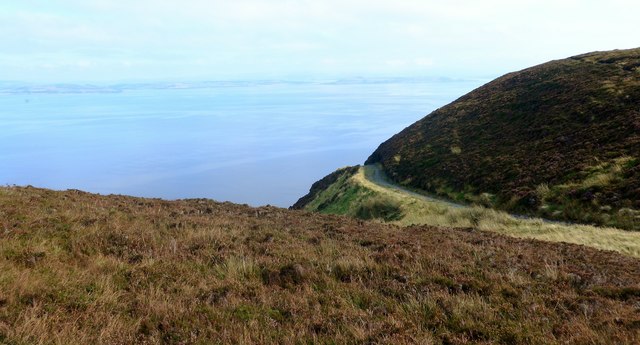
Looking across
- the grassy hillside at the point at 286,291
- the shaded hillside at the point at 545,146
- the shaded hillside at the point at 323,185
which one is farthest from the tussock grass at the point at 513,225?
the shaded hillside at the point at 323,185

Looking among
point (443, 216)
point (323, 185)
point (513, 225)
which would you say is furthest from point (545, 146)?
point (323, 185)

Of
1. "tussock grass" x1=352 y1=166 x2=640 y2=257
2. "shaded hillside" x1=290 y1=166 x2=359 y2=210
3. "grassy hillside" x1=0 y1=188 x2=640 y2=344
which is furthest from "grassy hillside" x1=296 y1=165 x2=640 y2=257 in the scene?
"grassy hillside" x1=0 y1=188 x2=640 y2=344

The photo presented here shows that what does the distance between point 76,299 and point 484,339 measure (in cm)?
610

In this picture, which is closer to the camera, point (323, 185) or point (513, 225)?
point (513, 225)

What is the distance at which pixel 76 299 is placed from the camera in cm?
612

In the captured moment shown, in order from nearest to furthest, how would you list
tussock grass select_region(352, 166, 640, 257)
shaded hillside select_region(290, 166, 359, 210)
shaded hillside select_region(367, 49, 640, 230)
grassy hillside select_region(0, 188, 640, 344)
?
grassy hillside select_region(0, 188, 640, 344)
tussock grass select_region(352, 166, 640, 257)
shaded hillside select_region(367, 49, 640, 230)
shaded hillside select_region(290, 166, 359, 210)

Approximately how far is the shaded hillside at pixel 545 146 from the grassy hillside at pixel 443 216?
3.13m

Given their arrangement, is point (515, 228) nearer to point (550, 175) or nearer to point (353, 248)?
point (550, 175)

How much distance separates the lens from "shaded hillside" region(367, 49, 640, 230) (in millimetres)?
26875

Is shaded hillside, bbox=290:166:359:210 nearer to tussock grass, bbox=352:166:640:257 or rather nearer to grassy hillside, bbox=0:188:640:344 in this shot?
tussock grass, bbox=352:166:640:257

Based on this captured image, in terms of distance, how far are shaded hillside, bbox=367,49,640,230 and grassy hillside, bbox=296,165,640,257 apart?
313 cm

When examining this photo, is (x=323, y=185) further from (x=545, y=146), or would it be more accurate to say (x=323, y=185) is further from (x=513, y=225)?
(x=513, y=225)

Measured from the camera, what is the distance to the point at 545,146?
3709 cm

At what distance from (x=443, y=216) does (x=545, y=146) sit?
1632 cm
